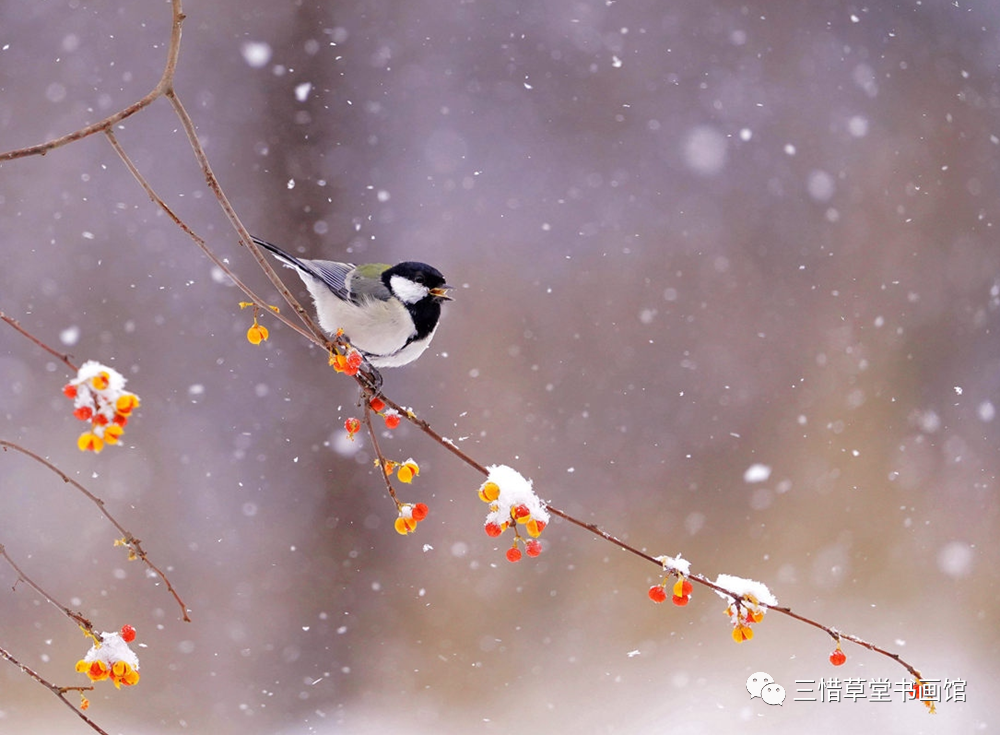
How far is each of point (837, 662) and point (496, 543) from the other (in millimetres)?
1870

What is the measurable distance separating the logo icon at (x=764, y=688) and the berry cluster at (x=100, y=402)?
315 centimetres

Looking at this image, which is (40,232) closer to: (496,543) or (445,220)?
(445,220)

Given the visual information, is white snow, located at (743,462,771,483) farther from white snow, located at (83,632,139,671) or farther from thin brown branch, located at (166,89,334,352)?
white snow, located at (83,632,139,671)

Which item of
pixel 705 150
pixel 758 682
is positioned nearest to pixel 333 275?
pixel 705 150

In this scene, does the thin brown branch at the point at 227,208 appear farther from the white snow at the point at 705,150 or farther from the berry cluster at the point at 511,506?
the white snow at the point at 705,150

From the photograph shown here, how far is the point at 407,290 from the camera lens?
73.3 inches

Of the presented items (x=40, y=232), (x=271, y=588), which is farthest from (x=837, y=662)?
(x=40, y=232)

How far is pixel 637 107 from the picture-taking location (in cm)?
292

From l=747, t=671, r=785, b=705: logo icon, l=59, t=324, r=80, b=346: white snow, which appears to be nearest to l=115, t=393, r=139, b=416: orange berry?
l=59, t=324, r=80, b=346: white snow

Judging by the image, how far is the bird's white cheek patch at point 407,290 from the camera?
1.83 meters

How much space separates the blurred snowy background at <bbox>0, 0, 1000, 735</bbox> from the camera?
8.98ft

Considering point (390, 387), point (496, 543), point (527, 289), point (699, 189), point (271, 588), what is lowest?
point (271, 588)

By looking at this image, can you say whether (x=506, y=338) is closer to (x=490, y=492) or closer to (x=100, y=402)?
(x=490, y=492)

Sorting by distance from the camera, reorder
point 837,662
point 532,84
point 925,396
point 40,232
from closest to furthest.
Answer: point 837,662
point 40,232
point 532,84
point 925,396
